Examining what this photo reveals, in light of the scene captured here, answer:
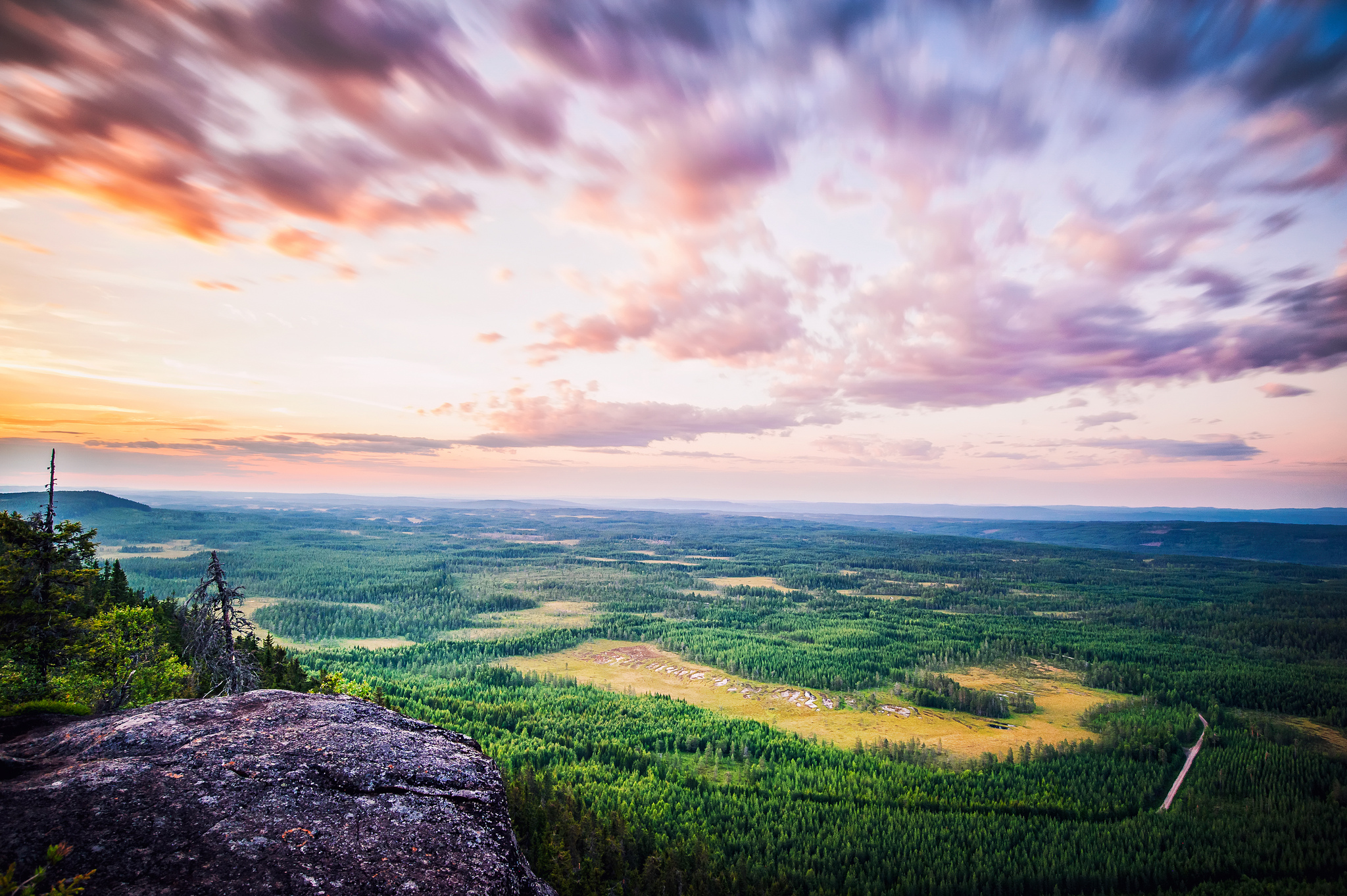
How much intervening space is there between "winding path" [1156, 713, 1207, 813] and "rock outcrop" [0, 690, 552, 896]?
76.7 meters

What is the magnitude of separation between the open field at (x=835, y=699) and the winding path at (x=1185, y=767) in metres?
11.3

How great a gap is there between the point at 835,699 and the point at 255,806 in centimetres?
10262

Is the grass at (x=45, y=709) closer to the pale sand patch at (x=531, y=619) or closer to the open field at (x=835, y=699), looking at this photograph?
the open field at (x=835, y=699)

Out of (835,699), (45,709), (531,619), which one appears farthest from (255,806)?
(531,619)

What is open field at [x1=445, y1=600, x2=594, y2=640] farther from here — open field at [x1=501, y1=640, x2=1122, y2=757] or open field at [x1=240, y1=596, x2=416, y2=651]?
open field at [x1=501, y1=640, x2=1122, y2=757]

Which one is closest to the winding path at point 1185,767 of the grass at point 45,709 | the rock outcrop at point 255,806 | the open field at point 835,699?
the open field at point 835,699

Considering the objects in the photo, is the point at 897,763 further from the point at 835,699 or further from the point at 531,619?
the point at 531,619

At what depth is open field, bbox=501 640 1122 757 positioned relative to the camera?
79.8 meters

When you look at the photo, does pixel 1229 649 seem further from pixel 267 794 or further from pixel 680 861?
pixel 267 794

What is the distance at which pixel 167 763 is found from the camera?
12805 mm

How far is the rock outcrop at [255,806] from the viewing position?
32.9ft

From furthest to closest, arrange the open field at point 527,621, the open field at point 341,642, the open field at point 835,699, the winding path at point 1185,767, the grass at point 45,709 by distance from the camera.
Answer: the open field at point 527,621
the open field at point 341,642
the open field at point 835,699
the winding path at point 1185,767
the grass at point 45,709

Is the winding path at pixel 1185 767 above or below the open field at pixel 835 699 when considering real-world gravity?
above

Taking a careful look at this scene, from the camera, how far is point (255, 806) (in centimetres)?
1204
